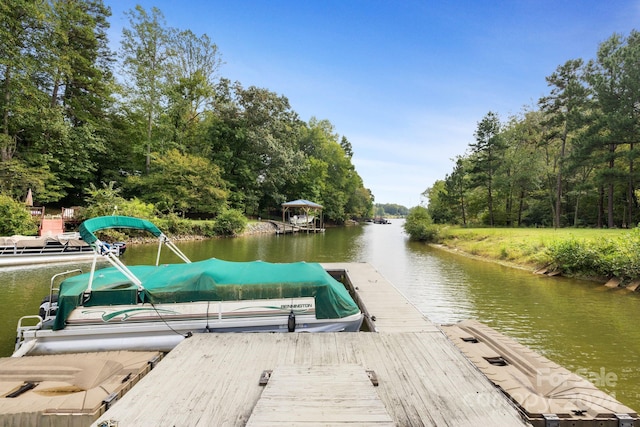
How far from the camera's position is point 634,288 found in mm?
10852

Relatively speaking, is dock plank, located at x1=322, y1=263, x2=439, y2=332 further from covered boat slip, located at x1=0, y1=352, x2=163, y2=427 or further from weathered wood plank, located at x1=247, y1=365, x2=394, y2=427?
covered boat slip, located at x1=0, y1=352, x2=163, y2=427

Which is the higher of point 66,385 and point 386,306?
point 386,306

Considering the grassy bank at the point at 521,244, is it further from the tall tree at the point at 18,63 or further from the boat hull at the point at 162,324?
the tall tree at the point at 18,63

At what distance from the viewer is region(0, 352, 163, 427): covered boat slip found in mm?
3186

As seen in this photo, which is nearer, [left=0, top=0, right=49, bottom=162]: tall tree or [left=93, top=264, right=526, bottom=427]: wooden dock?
[left=93, top=264, right=526, bottom=427]: wooden dock

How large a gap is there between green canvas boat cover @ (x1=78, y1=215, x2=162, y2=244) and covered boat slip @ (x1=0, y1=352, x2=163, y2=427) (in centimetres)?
217

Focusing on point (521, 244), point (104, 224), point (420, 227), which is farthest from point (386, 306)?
point (420, 227)

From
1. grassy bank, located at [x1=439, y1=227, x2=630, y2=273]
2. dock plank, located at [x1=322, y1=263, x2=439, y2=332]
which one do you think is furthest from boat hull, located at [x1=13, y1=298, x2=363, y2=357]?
grassy bank, located at [x1=439, y1=227, x2=630, y2=273]

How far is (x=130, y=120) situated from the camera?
117 feet

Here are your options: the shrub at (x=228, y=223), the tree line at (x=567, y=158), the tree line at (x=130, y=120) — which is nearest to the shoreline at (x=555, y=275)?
the tree line at (x=567, y=158)

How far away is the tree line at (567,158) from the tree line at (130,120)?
76.4ft

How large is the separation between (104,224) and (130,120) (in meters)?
35.7

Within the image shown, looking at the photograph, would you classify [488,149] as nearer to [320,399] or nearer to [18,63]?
[320,399]

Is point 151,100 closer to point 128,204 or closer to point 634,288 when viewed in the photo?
point 128,204
